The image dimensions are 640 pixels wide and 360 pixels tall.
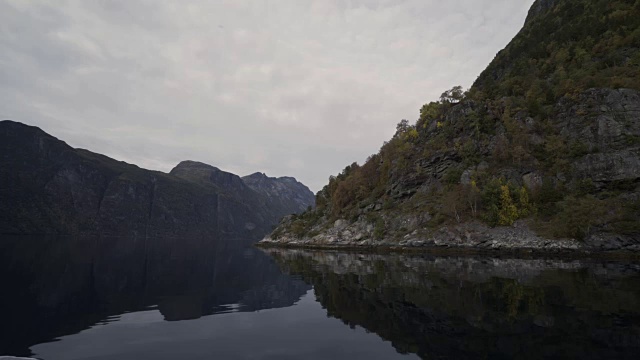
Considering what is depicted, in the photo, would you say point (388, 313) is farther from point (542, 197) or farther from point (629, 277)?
point (542, 197)

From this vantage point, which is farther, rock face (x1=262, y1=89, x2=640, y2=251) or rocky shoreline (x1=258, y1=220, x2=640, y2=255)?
rock face (x1=262, y1=89, x2=640, y2=251)

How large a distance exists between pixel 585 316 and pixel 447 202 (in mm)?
77644

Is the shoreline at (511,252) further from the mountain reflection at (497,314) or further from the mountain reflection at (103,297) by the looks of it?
the mountain reflection at (103,297)

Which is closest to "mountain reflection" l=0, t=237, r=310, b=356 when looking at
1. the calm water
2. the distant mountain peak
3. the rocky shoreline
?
the calm water

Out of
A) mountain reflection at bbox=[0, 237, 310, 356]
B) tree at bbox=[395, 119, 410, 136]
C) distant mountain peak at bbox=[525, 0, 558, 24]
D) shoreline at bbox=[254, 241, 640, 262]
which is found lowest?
shoreline at bbox=[254, 241, 640, 262]

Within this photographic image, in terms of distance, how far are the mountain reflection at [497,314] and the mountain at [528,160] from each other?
→ 148 feet

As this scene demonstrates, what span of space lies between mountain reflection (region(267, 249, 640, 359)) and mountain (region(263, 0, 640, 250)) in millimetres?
45081

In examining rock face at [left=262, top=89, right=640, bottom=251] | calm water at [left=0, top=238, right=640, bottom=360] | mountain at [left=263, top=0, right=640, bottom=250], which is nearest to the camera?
calm water at [left=0, top=238, right=640, bottom=360]

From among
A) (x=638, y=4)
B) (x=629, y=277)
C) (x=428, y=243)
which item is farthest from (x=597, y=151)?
(x=638, y=4)

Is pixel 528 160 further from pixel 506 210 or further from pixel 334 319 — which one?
pixel 334 319

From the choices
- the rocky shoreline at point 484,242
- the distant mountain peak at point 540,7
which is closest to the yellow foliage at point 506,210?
the rocky shoreline at point 484,242

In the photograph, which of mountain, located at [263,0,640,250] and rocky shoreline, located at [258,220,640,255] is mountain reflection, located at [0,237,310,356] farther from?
mountain, located at [263,0,640,250]

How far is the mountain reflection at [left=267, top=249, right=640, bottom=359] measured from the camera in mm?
14000

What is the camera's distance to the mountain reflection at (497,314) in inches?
551
